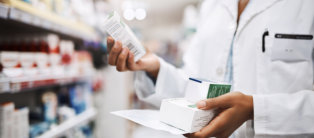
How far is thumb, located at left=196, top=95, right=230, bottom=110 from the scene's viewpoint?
Answer: 659 mm

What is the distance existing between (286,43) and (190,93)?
45 centimetres

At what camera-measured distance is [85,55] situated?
2.16 metres

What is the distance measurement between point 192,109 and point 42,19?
112cm

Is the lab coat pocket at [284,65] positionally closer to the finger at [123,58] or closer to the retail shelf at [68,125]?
the finger at [123,58]

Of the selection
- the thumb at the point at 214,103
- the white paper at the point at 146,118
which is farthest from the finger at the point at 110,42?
the thumb at the point at 214,103

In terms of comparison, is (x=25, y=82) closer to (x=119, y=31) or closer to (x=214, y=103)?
(x=119, y=31)

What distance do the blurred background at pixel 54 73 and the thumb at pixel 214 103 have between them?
3.09 ft

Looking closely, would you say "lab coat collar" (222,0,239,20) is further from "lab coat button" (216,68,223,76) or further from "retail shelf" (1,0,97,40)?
"retail shelf" (1,0,97,40)

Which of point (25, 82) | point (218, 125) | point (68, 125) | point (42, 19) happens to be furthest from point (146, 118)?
point (68, 125)

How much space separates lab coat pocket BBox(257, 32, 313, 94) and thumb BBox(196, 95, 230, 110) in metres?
0.29

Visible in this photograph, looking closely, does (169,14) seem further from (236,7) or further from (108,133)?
(236,7)

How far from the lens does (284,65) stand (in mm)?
860

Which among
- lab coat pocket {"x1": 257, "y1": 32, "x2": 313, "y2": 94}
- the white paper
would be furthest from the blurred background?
lab coat pocket {"x1": 257, "y1": 32, "x2": 313, "y2": 94}

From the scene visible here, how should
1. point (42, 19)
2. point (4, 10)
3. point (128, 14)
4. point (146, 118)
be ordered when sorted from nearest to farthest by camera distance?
point (146, 118)
point (4, 10)
point (42, 19)
point (128, 14)
